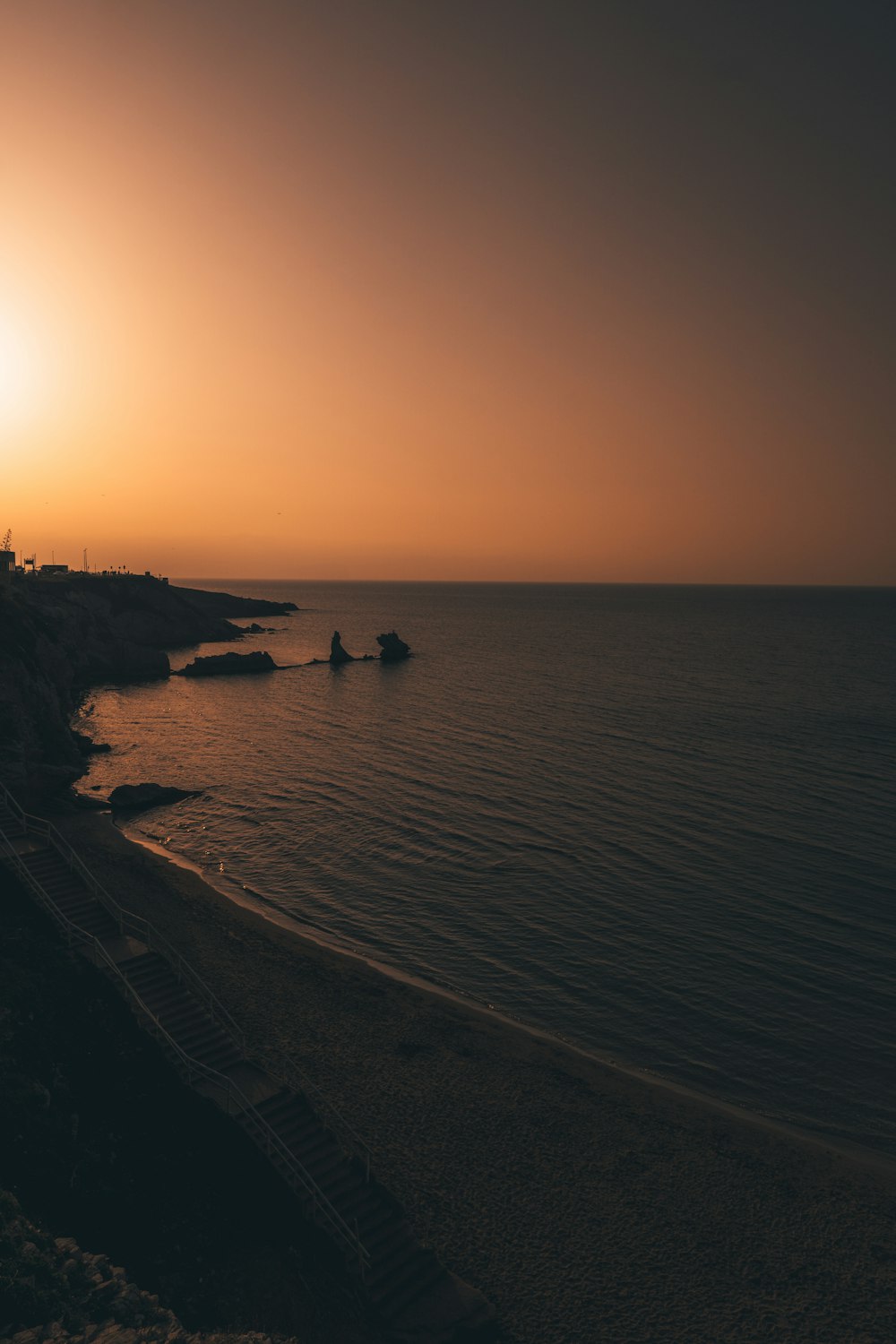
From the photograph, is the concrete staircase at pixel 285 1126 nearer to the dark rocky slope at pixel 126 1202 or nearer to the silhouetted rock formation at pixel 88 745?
the dark rocky slope at pixel 126 1202

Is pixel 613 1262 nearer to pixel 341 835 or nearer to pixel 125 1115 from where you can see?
pixel 125 1115

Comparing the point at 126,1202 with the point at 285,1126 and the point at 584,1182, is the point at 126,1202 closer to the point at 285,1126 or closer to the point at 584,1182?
the point at 285,1126

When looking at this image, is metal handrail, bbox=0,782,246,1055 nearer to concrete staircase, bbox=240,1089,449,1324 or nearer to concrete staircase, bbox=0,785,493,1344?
concrete staircase, bbox=0,785,493,1344

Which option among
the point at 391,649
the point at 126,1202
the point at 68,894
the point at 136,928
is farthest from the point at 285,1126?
the point at 391,649

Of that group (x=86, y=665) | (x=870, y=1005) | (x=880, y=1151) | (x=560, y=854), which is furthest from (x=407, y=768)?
(x=86, y=665)

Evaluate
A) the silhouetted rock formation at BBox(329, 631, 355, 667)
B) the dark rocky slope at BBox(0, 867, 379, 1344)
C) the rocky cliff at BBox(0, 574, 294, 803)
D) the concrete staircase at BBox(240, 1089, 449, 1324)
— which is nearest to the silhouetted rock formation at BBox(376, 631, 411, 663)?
the silhouetted rock formation at BBox(329, 631, 355, 667)
